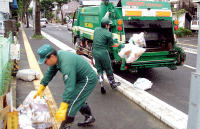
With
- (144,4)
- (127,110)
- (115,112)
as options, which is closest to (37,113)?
(115,112)

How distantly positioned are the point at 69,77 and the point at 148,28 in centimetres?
535

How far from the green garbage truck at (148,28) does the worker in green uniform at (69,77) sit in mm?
3351

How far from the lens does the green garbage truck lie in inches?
276

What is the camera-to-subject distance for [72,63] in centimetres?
317

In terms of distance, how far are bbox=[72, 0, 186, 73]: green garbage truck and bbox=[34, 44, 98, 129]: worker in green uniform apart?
11.0 ft

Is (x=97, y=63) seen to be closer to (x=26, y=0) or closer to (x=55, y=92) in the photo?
(x=55, y=92)

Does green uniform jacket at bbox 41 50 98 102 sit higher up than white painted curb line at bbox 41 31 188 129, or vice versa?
green uniform jacket at bbox 41 50 98 102

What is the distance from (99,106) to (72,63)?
7.48 ft

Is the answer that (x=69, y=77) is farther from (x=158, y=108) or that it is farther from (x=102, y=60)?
(x=102, y=60)

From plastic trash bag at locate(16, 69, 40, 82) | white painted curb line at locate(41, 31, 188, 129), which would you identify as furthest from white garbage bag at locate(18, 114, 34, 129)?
plastic trash bag at locate(16, 69, 40, 82)

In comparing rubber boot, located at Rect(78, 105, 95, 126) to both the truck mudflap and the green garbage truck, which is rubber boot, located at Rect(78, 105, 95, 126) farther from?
the truck mudflap

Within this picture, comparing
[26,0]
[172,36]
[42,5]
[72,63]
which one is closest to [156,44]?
[172,36]

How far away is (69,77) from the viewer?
10.1ft

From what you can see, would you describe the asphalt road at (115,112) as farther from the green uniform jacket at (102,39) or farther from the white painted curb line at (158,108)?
the green uniform jacket at (102,39)
